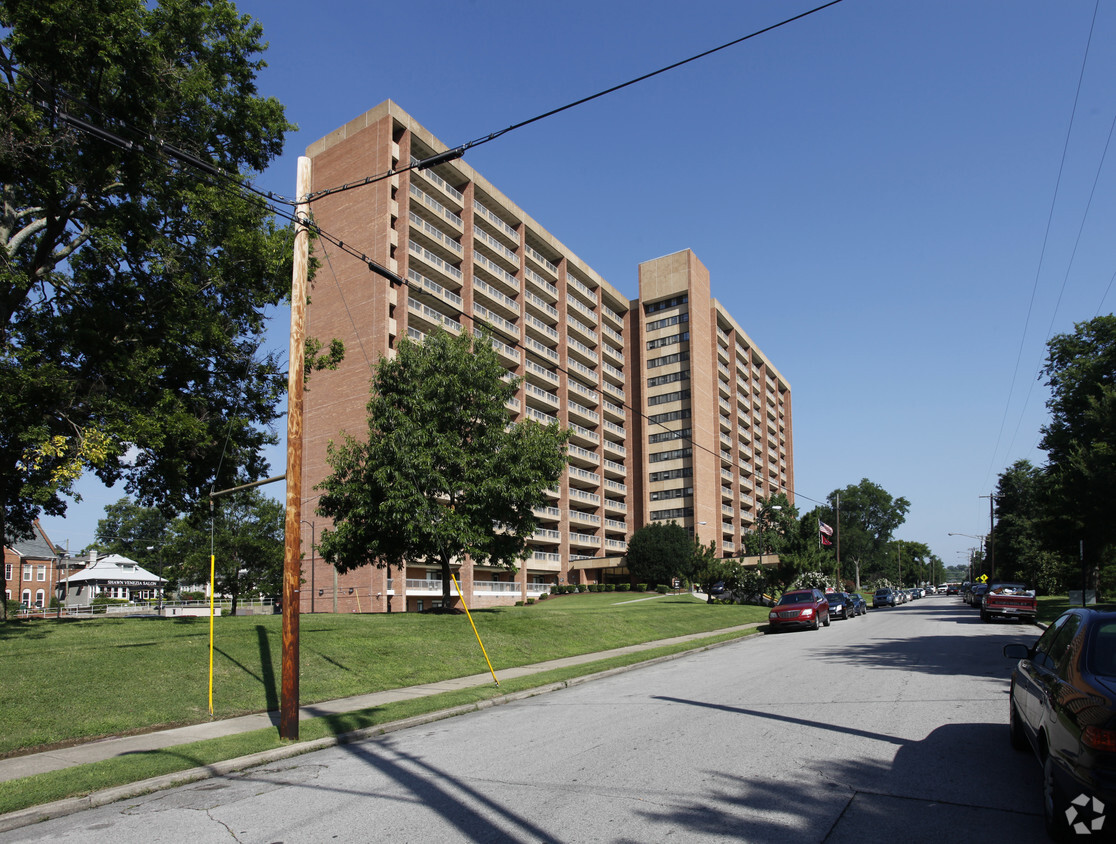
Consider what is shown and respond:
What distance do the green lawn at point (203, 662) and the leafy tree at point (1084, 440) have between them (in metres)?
22.9

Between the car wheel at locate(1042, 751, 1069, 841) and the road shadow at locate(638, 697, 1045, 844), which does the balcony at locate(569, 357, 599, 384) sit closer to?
the road shadow at locate(638, 697, 1045, 844)

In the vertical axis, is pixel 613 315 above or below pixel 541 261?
below

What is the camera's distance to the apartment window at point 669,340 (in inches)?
3489

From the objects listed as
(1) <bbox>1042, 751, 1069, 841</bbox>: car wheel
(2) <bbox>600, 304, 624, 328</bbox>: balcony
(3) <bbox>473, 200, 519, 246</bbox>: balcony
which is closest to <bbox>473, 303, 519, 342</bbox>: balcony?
(3) <bbox>473, 200, 519, 246</bbox>: balcony

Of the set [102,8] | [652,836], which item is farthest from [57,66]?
[652,836]

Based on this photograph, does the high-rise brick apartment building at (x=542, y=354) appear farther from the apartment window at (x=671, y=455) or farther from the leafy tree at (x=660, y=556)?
the leafy tree at (x=660, y=556)

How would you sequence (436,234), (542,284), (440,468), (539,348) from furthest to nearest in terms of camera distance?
(542,284)
(539,348)
(436,234)
(440,468)

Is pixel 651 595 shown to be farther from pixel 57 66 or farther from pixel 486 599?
pixel 57 66

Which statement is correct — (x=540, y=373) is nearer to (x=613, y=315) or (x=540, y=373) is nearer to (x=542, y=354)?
(x=542, y=354)

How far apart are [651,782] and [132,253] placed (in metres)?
21.0

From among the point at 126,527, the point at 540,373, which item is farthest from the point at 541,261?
the point at 126,527

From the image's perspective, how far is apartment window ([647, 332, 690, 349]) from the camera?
3489 inches

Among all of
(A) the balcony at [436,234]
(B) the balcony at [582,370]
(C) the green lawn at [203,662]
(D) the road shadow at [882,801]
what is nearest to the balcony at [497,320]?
(A) the balcony at [436,234]

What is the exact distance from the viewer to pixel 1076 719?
4832mm
